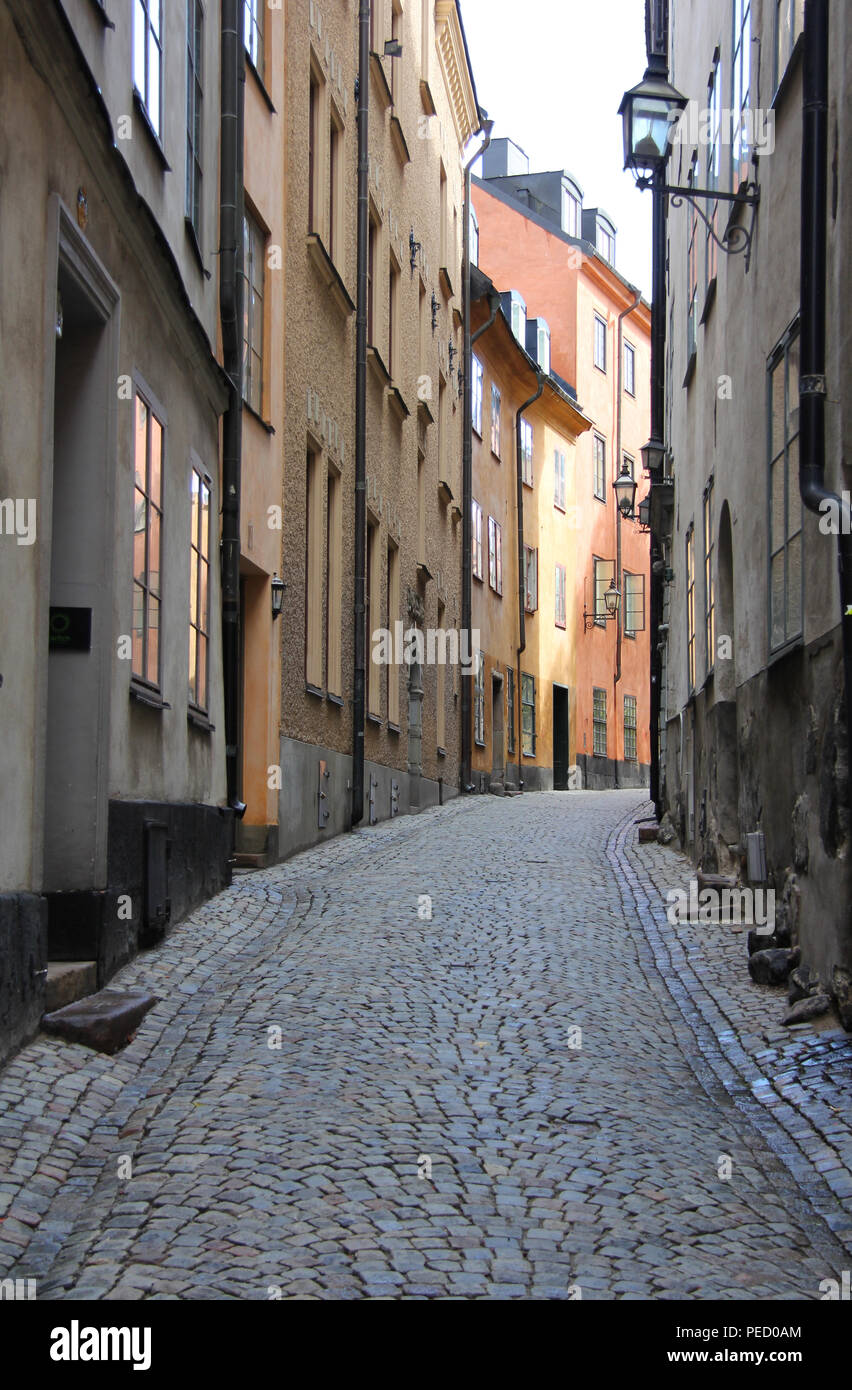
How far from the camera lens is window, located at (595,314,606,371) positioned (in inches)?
1646

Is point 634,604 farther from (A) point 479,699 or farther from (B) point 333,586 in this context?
(B) point 333,586

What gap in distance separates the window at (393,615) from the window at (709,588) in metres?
6.82

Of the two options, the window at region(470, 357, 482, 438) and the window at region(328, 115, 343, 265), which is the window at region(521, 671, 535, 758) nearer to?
the window at region(470, 357, 482, 438)

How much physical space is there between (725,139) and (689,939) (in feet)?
20.1

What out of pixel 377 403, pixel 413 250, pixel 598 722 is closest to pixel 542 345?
pixel 598 722

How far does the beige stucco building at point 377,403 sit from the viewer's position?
50.4ft

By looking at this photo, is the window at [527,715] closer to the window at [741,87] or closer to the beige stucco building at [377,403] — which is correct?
the beige stucco building at [377,403]

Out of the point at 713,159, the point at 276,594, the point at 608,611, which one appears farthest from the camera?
the point at 608,611

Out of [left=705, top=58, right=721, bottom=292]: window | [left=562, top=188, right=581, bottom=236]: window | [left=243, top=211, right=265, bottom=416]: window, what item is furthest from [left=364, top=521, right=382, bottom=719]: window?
[left=562, top=188, right=581, bottom=236]: window

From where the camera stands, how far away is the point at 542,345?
37688mm

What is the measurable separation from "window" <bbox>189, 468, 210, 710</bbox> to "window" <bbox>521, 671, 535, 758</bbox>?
22201mm

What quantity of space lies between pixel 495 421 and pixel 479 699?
6.00m

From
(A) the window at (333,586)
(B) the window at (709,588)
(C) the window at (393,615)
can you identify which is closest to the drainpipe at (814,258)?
(B) the window at (709,588)

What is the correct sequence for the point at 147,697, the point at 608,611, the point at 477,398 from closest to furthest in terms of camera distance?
1. the point at 147,697
2. the point at 477,398
3. the point at 608,611
